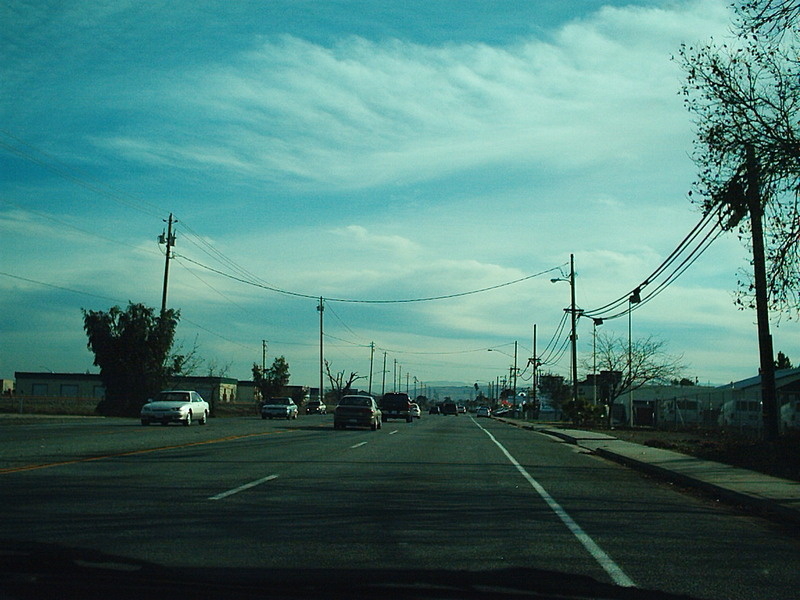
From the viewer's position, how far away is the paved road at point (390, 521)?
719cm

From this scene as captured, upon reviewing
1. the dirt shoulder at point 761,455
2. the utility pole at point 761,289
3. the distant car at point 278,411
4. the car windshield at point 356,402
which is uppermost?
the utility pole at point 761,289

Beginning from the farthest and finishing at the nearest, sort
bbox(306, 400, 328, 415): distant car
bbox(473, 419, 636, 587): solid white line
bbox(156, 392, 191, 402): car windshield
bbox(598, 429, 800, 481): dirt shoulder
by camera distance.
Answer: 1. bbox(306, 400, 328, 415): distant car
2. bbox(156, 392, 191, 402): car windshield
3. bbox(598, 429, 800, 481): dirt shoulder
4. bbox(473, 419, 636, 587): solid white line

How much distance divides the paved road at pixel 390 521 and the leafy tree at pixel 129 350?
128 ft

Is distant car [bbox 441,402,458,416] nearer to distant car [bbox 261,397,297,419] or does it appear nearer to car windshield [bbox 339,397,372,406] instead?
distant car [bbox 261,397,297,419]

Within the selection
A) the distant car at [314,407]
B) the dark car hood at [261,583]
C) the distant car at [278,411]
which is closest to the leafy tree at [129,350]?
the distant car at [278,411]

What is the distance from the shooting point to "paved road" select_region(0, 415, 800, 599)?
719 centimetres

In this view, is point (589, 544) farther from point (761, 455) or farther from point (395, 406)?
point (395, 406)

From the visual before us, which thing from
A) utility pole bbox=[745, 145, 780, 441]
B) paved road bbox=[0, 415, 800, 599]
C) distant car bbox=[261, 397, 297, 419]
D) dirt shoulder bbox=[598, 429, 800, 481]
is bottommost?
paved road bbox=[0, 415, 800, 599]

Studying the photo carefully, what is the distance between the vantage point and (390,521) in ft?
31.0

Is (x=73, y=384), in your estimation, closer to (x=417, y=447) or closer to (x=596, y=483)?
(x=417, y=447)

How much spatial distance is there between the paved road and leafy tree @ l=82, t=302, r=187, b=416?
39.1 meters

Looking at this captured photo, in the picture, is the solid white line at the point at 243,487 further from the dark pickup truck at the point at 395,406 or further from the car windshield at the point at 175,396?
the dark pickup truck at the point at 395,406

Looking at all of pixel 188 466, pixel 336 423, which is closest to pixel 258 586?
pixel 188 466

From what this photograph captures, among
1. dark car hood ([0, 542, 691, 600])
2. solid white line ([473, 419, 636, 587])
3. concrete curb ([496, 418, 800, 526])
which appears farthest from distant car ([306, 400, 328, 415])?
dark car hood ([0, 542, 691, 600])
